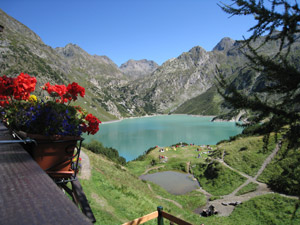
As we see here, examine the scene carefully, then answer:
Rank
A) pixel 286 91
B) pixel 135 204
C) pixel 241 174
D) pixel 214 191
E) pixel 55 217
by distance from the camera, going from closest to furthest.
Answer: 1. pixel 55 217
2. pixel 286 91
3. pixel 135 204
4. pixel 214 191
5. pixel 241 174

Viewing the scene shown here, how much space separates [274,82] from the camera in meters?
3.88

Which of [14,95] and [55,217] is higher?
[14,95]

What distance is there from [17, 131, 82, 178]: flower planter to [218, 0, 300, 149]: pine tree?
9.36 ft

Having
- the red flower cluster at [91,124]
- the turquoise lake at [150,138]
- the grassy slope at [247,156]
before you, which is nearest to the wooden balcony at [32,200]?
the red flower cluster at [91,124]

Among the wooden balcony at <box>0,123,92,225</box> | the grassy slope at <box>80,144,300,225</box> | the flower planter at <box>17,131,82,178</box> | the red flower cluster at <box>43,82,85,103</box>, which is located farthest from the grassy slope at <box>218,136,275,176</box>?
the wooden balcony at <box>0,123,92,225</box>

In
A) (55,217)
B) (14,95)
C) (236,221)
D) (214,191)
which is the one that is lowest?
(214,191)

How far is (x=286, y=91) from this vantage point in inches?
142

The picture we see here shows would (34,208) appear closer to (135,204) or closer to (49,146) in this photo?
(49,146)

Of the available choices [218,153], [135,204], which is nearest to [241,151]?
[218,153]

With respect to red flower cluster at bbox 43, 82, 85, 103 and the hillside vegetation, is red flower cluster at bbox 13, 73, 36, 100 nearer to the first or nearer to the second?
red flower cluster at bbox 43, 82, 85, 103

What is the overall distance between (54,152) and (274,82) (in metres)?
4.02

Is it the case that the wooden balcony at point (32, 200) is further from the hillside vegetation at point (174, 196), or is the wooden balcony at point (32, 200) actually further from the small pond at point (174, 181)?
the small pond at point (174, 181)

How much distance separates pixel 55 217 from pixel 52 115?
2.44 metres


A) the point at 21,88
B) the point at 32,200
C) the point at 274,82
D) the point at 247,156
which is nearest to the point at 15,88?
the point at 21,88
